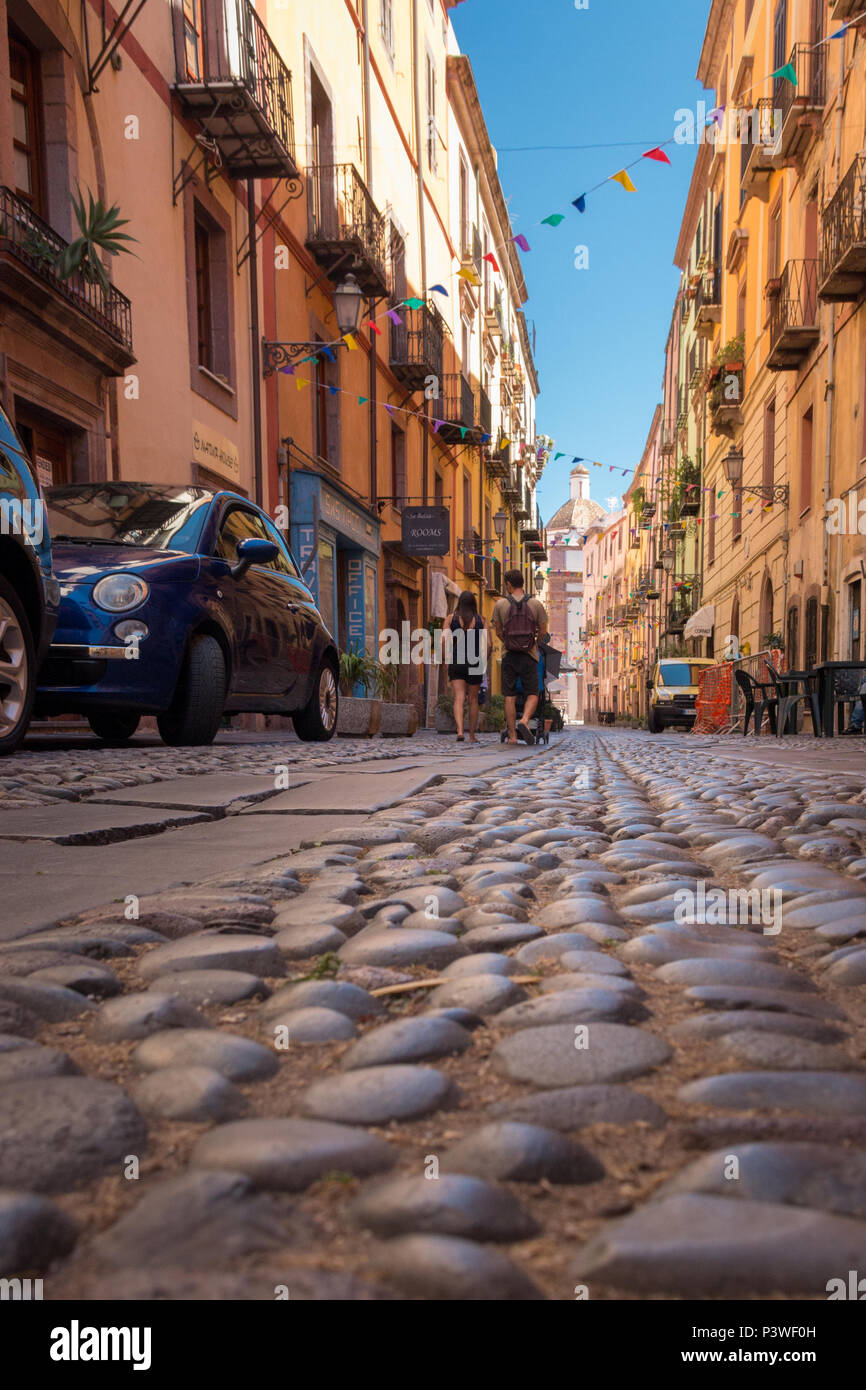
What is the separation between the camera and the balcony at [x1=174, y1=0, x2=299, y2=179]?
11.2 metres

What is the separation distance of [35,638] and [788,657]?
1652 cm

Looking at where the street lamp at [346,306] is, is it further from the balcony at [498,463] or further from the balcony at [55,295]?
the balcony at [498,463]

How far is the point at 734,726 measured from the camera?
59.6 ft

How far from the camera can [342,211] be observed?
15938 millimetres

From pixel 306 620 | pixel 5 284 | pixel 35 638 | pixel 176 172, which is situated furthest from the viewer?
pixel 176 172

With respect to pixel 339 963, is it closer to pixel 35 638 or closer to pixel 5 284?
pixel 35 638

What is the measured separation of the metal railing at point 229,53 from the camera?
36.9ft

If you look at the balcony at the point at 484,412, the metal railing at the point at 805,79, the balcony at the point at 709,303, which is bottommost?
the balcony at the point at 484,412

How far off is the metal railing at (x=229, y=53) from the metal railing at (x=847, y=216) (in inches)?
288

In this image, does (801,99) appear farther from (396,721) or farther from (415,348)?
(396,721)

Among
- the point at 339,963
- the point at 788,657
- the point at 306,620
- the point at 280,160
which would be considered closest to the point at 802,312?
the point at 788,657

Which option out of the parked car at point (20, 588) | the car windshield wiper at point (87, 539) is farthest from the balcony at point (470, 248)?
the parked car at point (20, 588)

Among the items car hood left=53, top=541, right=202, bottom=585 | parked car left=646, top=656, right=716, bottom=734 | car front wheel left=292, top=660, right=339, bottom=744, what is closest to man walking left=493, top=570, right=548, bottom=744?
car front wheel left=292, top=660, right=339, bottom=744

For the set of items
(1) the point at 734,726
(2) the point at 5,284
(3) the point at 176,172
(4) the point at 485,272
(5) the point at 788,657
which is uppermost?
(4) the point at 485,272
